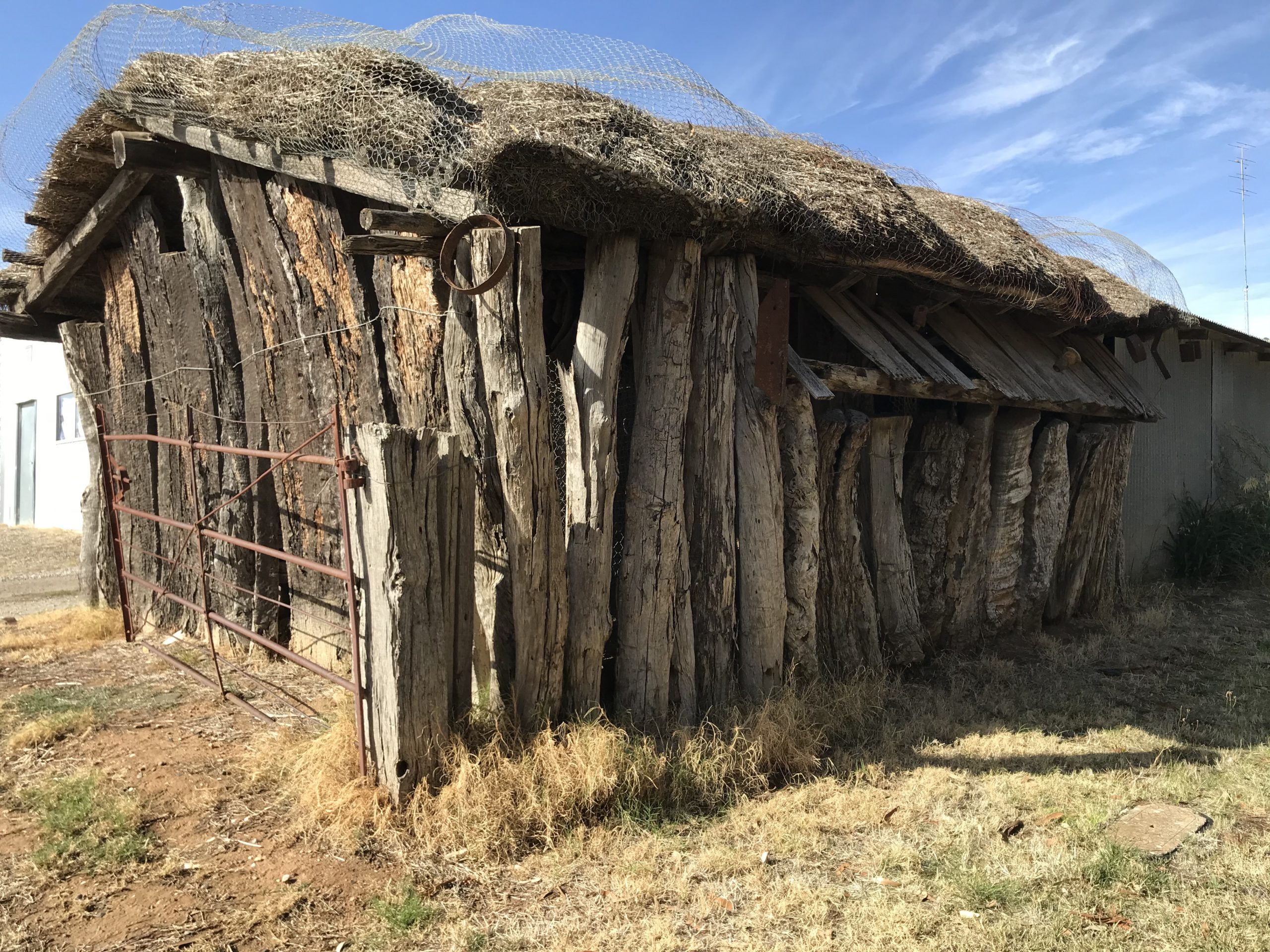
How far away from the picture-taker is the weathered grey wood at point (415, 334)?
14.6ft

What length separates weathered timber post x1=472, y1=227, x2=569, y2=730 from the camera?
407 cm

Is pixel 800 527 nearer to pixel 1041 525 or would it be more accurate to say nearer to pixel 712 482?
pixel 712 482

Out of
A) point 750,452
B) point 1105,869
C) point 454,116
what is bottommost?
point 1105,869

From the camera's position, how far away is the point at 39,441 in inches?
599

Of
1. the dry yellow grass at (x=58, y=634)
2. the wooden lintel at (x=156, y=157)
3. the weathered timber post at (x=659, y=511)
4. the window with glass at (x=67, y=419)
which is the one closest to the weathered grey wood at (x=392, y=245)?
the weathered timber post at (x=659, y=511)

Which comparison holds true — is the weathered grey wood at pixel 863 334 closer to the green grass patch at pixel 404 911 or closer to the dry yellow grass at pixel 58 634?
the green grass patch at pixel 404 911

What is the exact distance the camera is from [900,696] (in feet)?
18.2

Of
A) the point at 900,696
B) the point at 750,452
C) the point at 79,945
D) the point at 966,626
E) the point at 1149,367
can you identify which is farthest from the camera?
the point at 1149,367

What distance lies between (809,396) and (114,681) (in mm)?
4736

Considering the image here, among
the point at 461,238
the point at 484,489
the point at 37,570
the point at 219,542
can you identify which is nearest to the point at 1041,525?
the point at 484,489

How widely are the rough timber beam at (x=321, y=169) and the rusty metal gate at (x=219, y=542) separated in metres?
1.08

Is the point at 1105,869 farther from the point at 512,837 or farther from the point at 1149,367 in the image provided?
the point at 1149,367

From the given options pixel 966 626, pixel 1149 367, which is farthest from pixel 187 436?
pixel 1149 367

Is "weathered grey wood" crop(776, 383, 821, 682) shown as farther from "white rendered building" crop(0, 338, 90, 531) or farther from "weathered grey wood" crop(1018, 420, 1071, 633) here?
"white rendered building" crop(0, 338, 90, 531)
